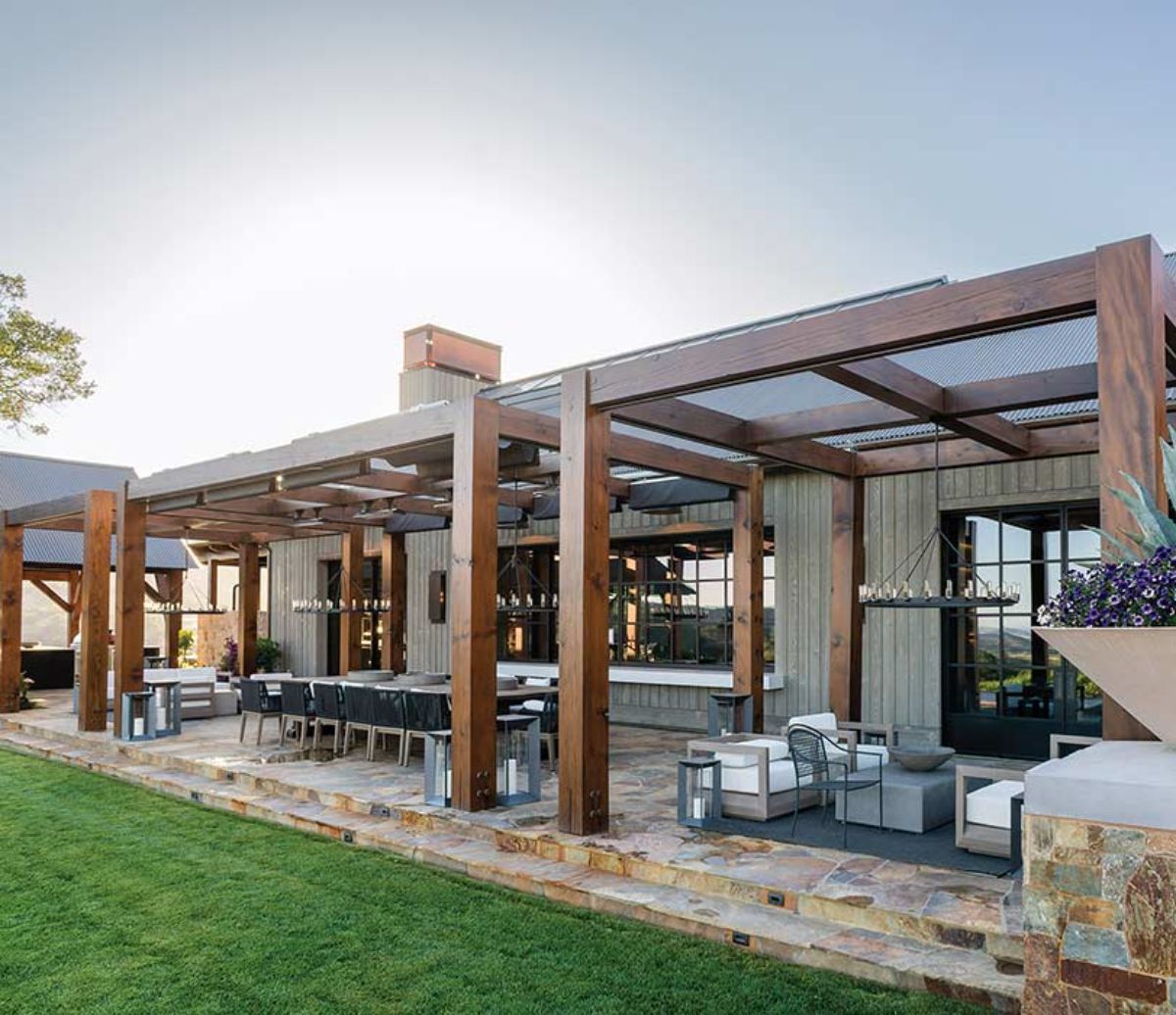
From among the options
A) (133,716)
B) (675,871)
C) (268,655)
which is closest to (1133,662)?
(675,871)

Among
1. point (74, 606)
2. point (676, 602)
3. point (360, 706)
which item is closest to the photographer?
point (360, 706)

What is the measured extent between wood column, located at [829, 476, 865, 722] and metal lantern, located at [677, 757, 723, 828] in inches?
128

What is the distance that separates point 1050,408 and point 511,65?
263 inches

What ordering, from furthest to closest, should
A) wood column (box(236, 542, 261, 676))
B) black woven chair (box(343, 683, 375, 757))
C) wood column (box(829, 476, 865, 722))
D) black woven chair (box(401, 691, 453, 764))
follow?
wood column (box(236, 542, 261, 676))
wood column (box(829, 476, 865, 722))
black woven chair (box(343, 683, 375, 757))
black woven chair (box(401, 691, 453, 764))

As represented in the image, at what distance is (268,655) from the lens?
17.6m

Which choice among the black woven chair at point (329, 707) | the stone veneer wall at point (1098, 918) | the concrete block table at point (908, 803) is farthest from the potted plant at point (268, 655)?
the stone veneer wall at point (1098, 918)

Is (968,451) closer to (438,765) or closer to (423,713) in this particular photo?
(438,765)

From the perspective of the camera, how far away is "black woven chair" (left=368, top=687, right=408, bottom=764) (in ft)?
29.6

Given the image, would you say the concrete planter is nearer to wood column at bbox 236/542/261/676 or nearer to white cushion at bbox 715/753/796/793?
white cushion at bbox 715/753/796/793

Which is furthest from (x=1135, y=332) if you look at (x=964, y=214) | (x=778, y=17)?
(x=964, y=214)

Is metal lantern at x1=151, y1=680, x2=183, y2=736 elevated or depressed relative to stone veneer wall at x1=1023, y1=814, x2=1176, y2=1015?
depressed

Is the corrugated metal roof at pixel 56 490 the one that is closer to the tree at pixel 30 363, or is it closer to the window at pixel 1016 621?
the tree at pixel 30 363

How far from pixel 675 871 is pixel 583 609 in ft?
5.66

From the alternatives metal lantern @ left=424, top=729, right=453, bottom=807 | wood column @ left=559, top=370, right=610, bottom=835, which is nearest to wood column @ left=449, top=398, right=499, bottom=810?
metal lantern @ left=424, top=729, right=453, bottom=807
